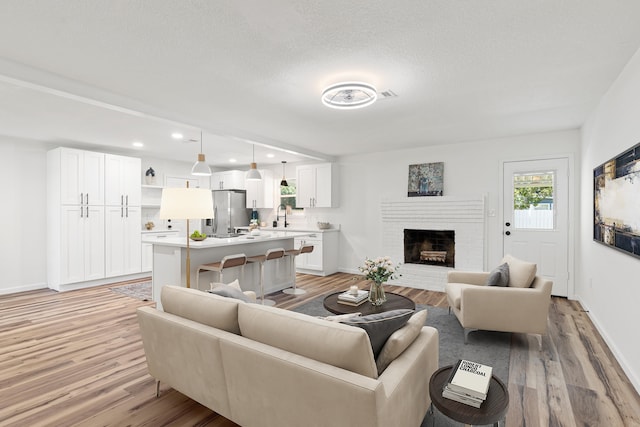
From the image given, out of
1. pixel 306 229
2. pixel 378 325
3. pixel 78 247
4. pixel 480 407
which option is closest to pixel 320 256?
pixel 306 229

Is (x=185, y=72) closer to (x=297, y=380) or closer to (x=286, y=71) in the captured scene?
(x=286, y=71)

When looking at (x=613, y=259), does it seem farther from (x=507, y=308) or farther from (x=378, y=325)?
(x=378, y=325)

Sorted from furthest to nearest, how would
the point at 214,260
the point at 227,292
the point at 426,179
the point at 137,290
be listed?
1. the point at 426,179
2. the point at 137,290
3. the point at 214,260
4. the point at 227,292

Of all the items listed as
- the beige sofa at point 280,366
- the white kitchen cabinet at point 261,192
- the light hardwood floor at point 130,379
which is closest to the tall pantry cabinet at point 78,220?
the light hardwood floor at point 130,379

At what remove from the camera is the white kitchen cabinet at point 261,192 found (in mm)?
8000

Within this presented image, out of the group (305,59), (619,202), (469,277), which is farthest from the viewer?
(469,277)

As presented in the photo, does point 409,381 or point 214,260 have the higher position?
point 214,260

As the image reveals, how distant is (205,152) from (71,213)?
246 cm

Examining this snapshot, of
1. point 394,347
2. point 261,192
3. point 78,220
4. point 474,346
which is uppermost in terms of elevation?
point 261,192

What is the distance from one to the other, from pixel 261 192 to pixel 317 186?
1659mm

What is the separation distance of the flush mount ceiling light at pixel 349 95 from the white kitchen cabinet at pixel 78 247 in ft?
16.3

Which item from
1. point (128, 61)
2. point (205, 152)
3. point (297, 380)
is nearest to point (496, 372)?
point (297, 380)

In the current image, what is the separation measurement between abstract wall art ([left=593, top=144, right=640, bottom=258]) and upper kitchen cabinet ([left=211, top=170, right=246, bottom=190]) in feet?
21.8

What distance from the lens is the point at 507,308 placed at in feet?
10.4
